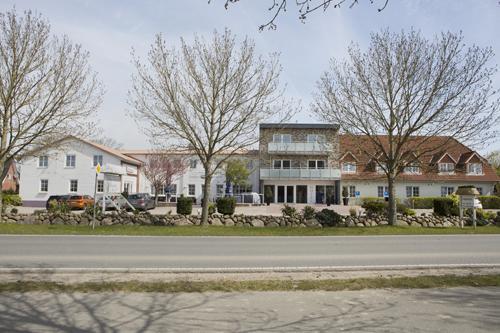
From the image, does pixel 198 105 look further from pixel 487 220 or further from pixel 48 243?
pixel 487 220

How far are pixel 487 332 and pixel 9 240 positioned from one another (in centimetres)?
1380

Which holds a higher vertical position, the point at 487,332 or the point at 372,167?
the point at 372,167

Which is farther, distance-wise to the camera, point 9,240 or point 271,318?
point 9,240

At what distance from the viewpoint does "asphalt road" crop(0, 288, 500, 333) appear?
4641 mm

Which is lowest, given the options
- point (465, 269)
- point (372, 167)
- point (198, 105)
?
point (465, 269)

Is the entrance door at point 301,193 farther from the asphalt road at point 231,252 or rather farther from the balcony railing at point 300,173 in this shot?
the asphalt road at point 231,252

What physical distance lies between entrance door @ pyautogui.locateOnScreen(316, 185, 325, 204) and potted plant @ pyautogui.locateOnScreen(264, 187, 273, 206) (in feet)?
17.9

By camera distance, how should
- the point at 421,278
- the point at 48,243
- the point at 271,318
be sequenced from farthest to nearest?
the point at 48,243 → the point at 421,278 → the point at 271,318

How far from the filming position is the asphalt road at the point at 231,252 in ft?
30.0

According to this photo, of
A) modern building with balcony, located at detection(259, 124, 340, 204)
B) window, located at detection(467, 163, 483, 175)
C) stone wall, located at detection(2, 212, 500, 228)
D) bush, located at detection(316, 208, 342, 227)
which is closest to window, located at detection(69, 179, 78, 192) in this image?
modern building with balcony, located at detection(259, 124, 340, 204)

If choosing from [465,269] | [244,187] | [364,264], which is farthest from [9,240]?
[244,187]

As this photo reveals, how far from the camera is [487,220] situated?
21516 mm

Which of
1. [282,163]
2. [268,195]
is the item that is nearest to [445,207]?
[268,195]

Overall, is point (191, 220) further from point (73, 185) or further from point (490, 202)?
point (490, 202)
